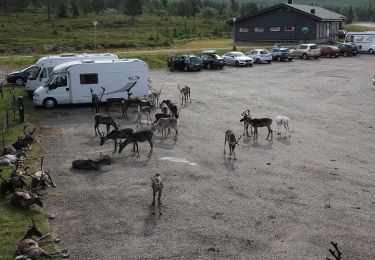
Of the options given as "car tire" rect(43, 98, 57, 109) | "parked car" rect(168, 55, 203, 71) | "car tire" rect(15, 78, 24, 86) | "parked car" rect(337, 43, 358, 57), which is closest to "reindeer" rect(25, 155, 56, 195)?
"car tire" rect(43, 98, 57, 109)

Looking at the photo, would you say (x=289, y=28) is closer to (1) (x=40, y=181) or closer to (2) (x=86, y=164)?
(2) (x=86, y=164)

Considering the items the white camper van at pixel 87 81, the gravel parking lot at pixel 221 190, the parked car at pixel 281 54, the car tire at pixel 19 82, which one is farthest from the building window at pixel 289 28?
the white camper van at pixel 87 81

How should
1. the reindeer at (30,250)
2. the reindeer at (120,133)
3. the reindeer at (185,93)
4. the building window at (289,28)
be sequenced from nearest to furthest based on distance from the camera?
the reindeer at (30,250) → the reindeer at (120,133) → the reindeer at (185,93) → the building window at (289,28)

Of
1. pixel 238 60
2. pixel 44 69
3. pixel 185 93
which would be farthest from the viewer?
pixel 238 60

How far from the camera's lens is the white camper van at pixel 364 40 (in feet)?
207

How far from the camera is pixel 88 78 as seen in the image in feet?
95.0

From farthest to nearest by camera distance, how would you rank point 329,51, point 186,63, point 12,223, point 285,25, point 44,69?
1. point 285,25
2. point 329,51
3. point 186,63
4. point 44,69
5. point 12,223

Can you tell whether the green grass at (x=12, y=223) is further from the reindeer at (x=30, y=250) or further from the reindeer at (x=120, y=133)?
the reindeer at (x=120, y=133)

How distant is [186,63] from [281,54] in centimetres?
1360

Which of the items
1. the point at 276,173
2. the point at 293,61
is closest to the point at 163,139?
the point at 276,173

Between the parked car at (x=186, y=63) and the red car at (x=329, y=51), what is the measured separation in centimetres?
1919

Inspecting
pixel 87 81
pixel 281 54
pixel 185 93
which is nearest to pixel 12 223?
pixel 87 81

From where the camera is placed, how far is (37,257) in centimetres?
1108

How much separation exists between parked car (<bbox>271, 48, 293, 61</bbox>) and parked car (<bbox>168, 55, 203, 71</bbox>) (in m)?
12.0
